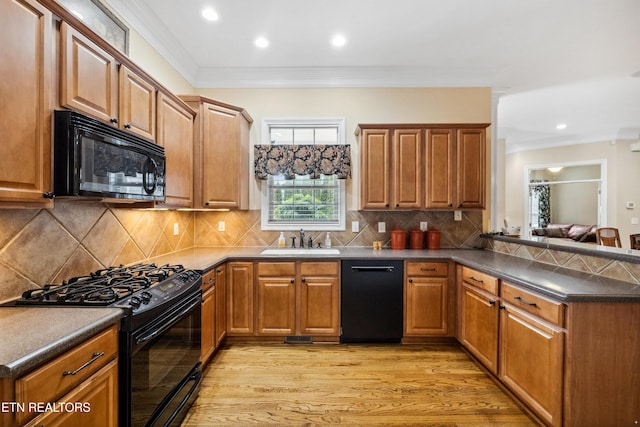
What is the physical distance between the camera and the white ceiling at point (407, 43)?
7.82ft

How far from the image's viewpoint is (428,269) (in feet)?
9.41

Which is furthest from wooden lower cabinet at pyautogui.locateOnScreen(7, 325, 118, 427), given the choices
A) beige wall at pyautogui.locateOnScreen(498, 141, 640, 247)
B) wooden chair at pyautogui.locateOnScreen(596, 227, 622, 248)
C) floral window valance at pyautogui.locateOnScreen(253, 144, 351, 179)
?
beige wall at pyautogui.locateOnScreen(498, 141, 640, 247)

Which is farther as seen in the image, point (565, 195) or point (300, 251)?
point (565, 195)

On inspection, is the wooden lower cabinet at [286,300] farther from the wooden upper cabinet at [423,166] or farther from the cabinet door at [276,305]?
the wooden upper cabinet at [423,166]

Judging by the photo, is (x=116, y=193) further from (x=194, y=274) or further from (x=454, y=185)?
(x=454, y=185)

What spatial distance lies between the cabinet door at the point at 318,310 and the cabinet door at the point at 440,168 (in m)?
1.45

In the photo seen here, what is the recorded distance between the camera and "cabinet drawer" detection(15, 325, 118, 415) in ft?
2.99

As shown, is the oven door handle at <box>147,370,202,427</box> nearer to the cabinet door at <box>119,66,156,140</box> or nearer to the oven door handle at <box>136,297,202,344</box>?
the oven door handle at <box>136,297,202,344</box>

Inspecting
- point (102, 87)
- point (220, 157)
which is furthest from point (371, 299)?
point (102, 87)

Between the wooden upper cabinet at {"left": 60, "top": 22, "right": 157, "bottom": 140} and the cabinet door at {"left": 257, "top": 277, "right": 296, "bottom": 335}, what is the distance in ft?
5.50

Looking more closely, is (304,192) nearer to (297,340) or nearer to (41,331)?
(297,340)

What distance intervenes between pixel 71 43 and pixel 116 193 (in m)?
0.77

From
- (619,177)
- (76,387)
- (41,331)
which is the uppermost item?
(619,177)

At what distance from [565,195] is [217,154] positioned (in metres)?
8.40
